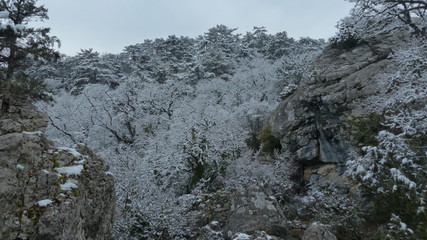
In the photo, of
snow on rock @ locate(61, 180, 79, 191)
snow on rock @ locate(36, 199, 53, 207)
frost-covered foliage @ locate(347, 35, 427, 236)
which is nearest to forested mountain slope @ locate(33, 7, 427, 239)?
frost-covered foliage @ locate(347, 35, 427, 236)

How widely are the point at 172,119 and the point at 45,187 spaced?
48.6ft

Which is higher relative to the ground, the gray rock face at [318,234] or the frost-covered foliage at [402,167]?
the frost-covered foliage at [402,167]

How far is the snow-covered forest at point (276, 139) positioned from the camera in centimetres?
773

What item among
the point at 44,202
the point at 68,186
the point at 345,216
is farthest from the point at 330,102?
the point at 44,202

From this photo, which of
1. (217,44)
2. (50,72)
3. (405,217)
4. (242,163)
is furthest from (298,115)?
(50,72)

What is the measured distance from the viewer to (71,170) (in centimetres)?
560

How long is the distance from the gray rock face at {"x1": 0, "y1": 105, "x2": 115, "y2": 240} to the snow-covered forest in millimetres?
1090

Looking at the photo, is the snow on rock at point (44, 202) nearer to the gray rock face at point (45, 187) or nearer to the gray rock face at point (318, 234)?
the gray rock face at point (45, 187)

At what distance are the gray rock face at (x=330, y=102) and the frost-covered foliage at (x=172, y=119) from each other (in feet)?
6.34

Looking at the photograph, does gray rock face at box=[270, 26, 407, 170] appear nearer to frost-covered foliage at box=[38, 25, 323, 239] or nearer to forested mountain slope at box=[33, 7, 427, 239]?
forested mountain slope at box=[33, 7, 427, 239]

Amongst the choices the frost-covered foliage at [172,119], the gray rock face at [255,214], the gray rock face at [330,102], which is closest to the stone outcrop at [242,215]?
the gray rock face at [255,214]

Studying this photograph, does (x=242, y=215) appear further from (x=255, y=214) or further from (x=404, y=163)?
(x=404, y=163)

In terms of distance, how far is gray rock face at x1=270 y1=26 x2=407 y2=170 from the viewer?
1533 cm

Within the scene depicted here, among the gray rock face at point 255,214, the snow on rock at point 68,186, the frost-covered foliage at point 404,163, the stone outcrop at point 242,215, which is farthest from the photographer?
the gray rock face at point 255,214
